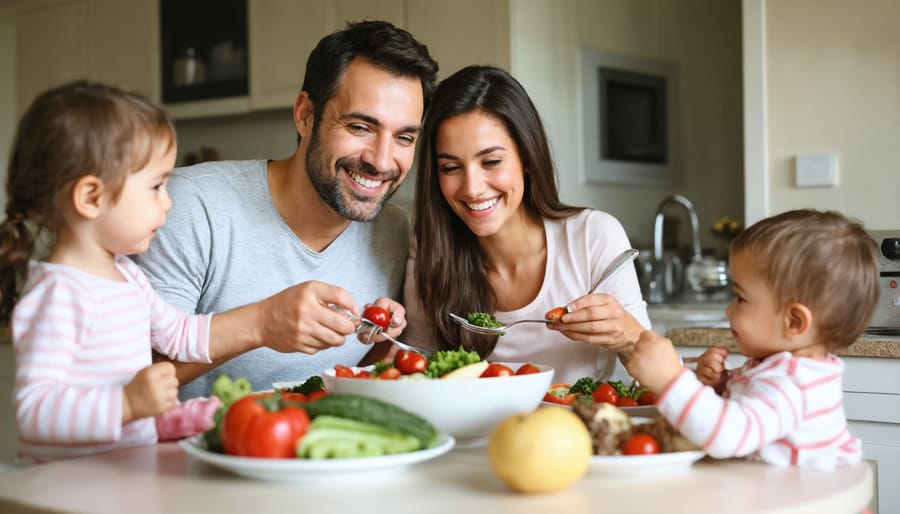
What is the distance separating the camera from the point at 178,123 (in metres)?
4.82

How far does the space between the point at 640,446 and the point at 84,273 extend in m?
0.81

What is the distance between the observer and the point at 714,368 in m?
1.40

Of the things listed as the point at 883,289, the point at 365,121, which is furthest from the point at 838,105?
the point at 365,121

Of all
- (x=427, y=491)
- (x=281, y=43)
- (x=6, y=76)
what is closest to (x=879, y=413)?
(x=427, y=491)

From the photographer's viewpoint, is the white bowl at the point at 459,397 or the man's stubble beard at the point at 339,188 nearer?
the white bowl at the point at 459,397

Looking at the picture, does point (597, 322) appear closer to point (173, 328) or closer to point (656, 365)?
point (656, 365)

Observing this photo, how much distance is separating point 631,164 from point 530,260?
2.07 metres

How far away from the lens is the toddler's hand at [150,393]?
3.93 feet

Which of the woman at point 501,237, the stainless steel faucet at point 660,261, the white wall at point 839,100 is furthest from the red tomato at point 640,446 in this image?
the stainless steel faucet at point 660,261

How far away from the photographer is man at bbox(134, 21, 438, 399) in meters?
2.07

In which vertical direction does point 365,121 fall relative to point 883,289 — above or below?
above

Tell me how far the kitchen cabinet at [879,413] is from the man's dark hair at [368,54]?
1.43 m

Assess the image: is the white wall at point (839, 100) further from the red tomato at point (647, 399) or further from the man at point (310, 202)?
the red tomato at point (647, 399)

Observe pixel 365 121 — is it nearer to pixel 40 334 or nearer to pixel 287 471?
pixel 40 334
